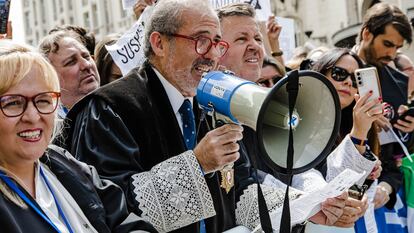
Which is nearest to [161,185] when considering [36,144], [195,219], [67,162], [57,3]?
[195,219]

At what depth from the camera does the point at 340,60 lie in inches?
177

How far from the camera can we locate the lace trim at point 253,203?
3.18m

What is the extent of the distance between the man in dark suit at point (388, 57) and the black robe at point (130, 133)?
2.14m

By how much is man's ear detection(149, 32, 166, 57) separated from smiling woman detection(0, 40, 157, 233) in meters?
0.73

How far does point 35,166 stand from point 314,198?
1.18 metres

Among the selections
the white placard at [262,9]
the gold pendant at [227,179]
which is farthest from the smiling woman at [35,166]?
the white placard at [262,9]

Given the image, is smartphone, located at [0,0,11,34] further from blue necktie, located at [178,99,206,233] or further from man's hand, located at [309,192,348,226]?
man's hand, located at [309,192,348,226]

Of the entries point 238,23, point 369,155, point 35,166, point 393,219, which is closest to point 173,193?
point 35,166

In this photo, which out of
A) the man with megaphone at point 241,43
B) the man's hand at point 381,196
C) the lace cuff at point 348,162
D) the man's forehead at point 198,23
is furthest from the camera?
the man's hand at point 381,196

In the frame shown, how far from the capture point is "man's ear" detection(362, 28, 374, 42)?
5.15 m

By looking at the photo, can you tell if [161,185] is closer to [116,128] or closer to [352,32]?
[116,128]

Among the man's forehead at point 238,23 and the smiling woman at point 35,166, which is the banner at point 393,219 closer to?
the man's forehead at point 238,23

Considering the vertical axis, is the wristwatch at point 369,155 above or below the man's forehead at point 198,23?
below

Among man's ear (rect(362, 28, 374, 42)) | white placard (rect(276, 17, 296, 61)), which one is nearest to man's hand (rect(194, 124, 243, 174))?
man's ear (rect(362, 28, 374, 42))
